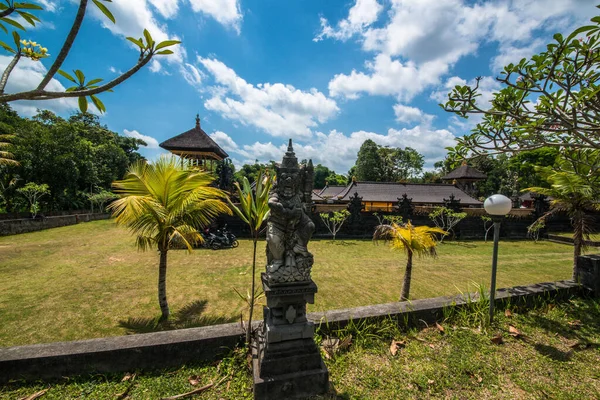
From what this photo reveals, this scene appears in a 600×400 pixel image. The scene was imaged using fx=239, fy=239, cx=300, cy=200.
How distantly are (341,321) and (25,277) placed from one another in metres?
9.17

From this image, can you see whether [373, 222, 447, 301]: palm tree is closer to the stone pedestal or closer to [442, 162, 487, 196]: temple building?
the stone pedestal

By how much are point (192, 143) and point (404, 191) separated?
18822mm

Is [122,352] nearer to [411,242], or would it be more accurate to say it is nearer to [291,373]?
[291,373]

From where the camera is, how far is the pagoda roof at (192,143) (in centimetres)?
1584

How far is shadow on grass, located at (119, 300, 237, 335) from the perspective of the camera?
4.63 meters

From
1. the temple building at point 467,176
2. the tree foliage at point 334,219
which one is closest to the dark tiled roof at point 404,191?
the tree foliage at point 334,219

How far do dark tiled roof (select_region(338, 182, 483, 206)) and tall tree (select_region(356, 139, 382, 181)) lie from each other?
17.9 m

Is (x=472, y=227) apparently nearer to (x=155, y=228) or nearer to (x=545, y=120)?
(x=545, y=120)

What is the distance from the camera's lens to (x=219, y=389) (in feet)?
8.62

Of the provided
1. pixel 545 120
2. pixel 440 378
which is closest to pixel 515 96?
pixel 545 120

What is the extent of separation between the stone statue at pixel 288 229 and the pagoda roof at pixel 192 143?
14722 mm

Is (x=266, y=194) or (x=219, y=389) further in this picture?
(x=266, y=194)

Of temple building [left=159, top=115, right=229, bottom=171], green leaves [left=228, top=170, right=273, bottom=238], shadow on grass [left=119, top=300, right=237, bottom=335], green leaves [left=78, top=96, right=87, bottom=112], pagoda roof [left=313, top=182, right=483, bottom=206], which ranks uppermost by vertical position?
temple building [left=159, top=115, right=229, bottom=171]

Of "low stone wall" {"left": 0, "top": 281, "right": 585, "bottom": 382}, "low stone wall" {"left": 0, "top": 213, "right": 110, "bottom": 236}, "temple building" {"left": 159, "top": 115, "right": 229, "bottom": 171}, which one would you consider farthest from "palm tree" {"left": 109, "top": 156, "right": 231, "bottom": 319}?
"low stone wall" {"left": 0, "top": 213, "right": 110, "bottom": 236}
